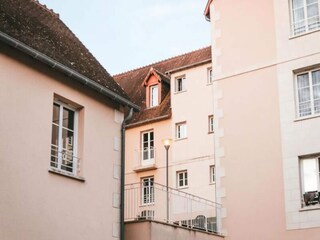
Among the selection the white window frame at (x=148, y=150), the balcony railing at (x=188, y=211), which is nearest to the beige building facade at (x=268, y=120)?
the balcony railing at (x=188, y=211)

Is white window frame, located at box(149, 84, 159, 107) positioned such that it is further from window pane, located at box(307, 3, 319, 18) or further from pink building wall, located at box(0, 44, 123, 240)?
pink building wall, located at box(0, 44, 123, 240)

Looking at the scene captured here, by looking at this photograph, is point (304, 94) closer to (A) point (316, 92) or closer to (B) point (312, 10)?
(A) point (316, 92)

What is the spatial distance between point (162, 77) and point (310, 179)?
19.1 m

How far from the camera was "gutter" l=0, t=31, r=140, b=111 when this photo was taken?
1222 centimetres

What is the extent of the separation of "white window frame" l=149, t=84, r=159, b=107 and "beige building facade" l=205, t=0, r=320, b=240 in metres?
15.6

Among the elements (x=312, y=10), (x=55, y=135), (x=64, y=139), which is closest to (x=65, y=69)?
(x=55, y=135)

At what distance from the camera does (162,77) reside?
3525 centimetres

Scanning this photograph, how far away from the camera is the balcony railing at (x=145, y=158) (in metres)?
33.3

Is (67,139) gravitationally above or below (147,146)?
below

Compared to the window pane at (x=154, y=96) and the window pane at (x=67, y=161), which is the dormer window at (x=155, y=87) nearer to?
the window pane at (x=154, y=96)

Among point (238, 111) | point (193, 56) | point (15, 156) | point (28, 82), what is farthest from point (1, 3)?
point (193, 56)

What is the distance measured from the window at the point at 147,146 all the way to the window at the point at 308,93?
648 inches

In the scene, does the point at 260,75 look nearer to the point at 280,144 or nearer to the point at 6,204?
the point at 280,144

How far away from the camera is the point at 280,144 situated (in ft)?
57.6
